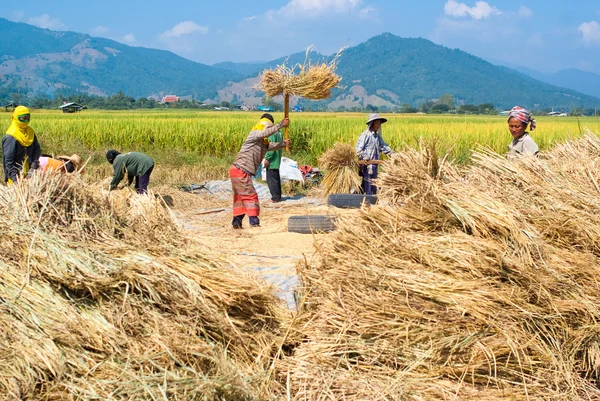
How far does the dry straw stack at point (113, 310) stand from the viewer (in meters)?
2.49

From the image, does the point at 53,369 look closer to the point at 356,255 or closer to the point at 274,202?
the point at 356,255

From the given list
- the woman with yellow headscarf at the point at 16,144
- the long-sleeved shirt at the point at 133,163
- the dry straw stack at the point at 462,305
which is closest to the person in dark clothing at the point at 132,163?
the long-sleeved shirt at the point at 133,163

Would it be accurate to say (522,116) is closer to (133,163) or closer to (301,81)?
(301,81)

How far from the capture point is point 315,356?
304 cm

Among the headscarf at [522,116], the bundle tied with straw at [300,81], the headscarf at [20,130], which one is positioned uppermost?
the bundle tied with straw at [300,81]

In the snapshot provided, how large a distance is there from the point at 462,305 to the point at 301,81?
21.8ft

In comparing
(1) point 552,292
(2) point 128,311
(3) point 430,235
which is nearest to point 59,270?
(2) point 128,311

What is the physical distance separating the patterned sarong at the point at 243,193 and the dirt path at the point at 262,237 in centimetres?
23

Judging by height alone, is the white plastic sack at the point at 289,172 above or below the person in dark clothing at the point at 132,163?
below

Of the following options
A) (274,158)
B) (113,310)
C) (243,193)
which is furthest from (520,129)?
(274,158)

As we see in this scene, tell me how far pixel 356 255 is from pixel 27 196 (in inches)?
71.8

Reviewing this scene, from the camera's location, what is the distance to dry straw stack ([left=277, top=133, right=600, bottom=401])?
113 inches

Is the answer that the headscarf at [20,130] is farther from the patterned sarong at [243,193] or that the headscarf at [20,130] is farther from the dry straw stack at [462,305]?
the dry straw stack at [462,305]

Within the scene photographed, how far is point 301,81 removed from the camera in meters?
9.18
